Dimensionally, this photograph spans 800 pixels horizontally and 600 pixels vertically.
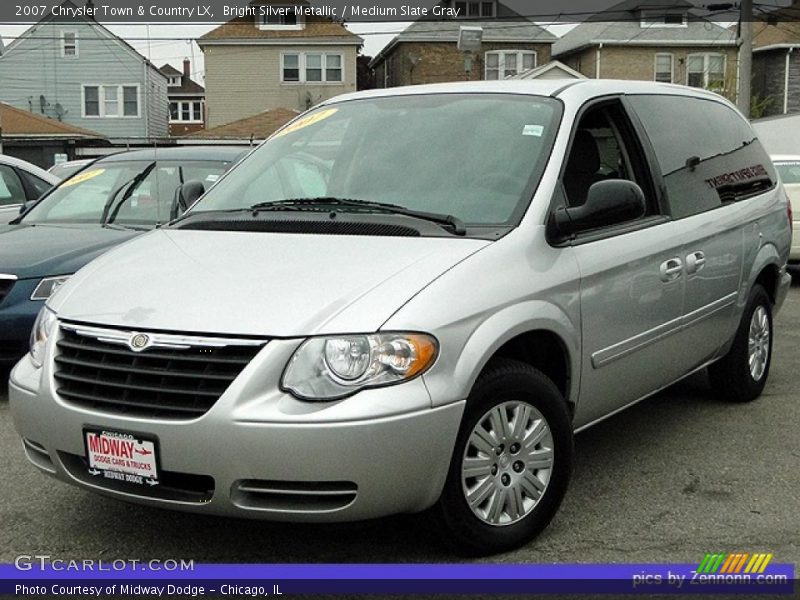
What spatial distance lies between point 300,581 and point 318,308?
0.97m

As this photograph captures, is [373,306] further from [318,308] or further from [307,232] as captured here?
[307,232]

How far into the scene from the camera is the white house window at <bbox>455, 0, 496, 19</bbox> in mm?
45656

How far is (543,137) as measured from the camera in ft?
14.6

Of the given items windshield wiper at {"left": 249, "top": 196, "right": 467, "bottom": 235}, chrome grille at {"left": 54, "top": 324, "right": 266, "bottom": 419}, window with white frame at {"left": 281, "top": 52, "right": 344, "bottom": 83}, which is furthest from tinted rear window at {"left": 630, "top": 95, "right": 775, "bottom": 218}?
window with white frame at {"left": 281, "top": 52, "right": 344, "bottom": 83}

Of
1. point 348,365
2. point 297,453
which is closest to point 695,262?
point 348,365

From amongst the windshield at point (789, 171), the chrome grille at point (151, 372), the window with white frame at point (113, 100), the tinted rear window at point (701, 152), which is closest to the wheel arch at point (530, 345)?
the chrome grille at point (151, 372)

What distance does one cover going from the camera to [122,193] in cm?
755

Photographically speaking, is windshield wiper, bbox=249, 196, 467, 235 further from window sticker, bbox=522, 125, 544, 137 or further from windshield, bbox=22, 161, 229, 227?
windshield, bbox=22, 161, 229, 227

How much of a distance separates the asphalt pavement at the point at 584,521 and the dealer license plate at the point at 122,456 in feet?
1.49

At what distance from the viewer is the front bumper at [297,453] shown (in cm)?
328

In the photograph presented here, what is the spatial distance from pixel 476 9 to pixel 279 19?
30.7 feet

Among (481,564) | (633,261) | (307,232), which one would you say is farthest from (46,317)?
(633,261)

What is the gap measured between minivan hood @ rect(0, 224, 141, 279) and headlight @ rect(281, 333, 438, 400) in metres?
3.32

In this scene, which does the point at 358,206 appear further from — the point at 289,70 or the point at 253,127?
the point at 289,70
